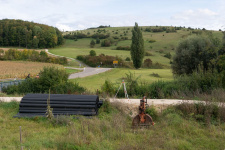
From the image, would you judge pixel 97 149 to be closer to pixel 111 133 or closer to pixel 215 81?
pixel 111 133

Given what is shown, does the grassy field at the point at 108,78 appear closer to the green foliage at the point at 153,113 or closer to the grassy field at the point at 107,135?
the green foliage at the point at 153,113

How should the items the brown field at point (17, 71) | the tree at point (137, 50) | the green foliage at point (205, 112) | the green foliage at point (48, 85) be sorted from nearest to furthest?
the green foliage at point (205, 112), the green foliage at point (48, 85), the brown field at point (17, 71), the tree at point (137, 50)

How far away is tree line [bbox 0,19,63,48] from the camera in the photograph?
106 m

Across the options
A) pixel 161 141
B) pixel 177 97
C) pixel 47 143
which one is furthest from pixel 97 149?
pixel 177 97

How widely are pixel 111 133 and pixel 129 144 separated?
3.12ft

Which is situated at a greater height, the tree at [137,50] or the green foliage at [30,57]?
the tree at [137,50]

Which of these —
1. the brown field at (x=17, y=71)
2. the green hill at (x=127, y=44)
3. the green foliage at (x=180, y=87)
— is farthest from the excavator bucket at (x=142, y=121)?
the green hill at (x=127, y=44)

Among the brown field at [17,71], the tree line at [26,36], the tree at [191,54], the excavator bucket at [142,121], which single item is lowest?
the brown field at [17,71]

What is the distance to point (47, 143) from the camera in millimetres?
6746

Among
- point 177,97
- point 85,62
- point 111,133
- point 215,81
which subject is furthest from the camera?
point 85,62

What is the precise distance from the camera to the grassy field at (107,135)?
656cm

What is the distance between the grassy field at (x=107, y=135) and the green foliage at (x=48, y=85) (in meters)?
7.13

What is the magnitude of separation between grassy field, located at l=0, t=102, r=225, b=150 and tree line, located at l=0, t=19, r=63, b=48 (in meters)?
103

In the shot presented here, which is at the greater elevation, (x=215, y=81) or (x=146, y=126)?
(x=215, y=81)
